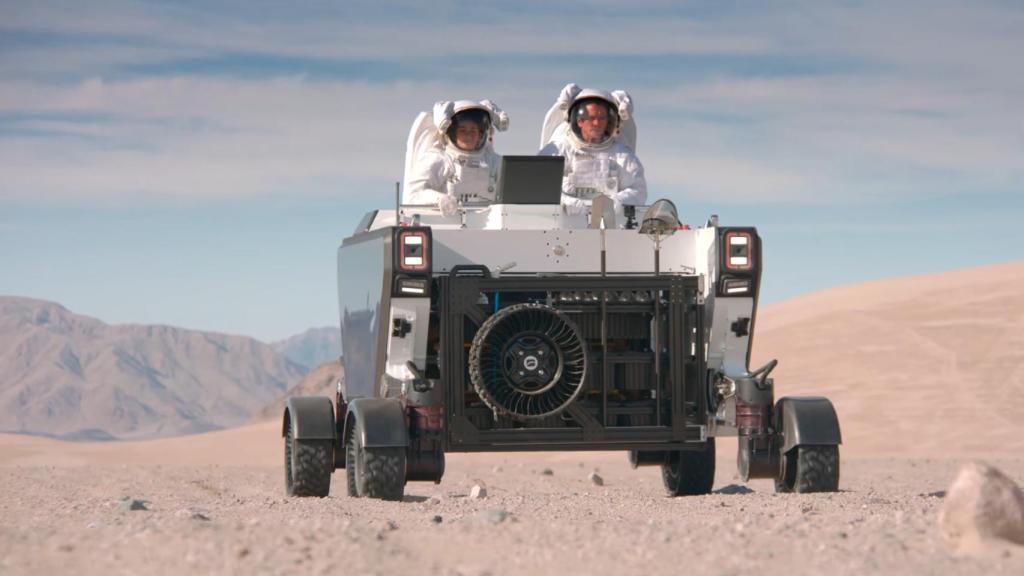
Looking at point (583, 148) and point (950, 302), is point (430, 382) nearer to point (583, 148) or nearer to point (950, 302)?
point (583, 148)

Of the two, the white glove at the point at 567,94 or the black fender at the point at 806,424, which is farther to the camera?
the white glove at the point at 567,94

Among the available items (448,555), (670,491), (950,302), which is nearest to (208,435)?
(950,302)

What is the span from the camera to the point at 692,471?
1349cm

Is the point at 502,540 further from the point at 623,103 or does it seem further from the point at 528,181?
the point at 623,103

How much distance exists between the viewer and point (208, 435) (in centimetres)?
4075

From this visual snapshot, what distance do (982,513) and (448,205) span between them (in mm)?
5910

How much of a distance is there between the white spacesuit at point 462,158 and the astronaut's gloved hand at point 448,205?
20.8 inches

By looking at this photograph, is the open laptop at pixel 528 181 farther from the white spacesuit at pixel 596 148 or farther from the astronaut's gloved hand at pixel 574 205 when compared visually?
the white spacesuit at pixel 596 148

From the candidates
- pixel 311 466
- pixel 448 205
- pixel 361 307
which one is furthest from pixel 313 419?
pixel 448 205

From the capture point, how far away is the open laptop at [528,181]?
12258 millimetres

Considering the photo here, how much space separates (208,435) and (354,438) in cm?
3007

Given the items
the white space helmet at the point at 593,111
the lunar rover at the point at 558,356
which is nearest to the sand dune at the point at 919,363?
the white space helmet at the point at 593,111

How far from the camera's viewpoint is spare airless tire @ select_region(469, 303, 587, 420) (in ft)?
36.1

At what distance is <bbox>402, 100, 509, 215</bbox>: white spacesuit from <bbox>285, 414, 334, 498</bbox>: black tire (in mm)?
2283
